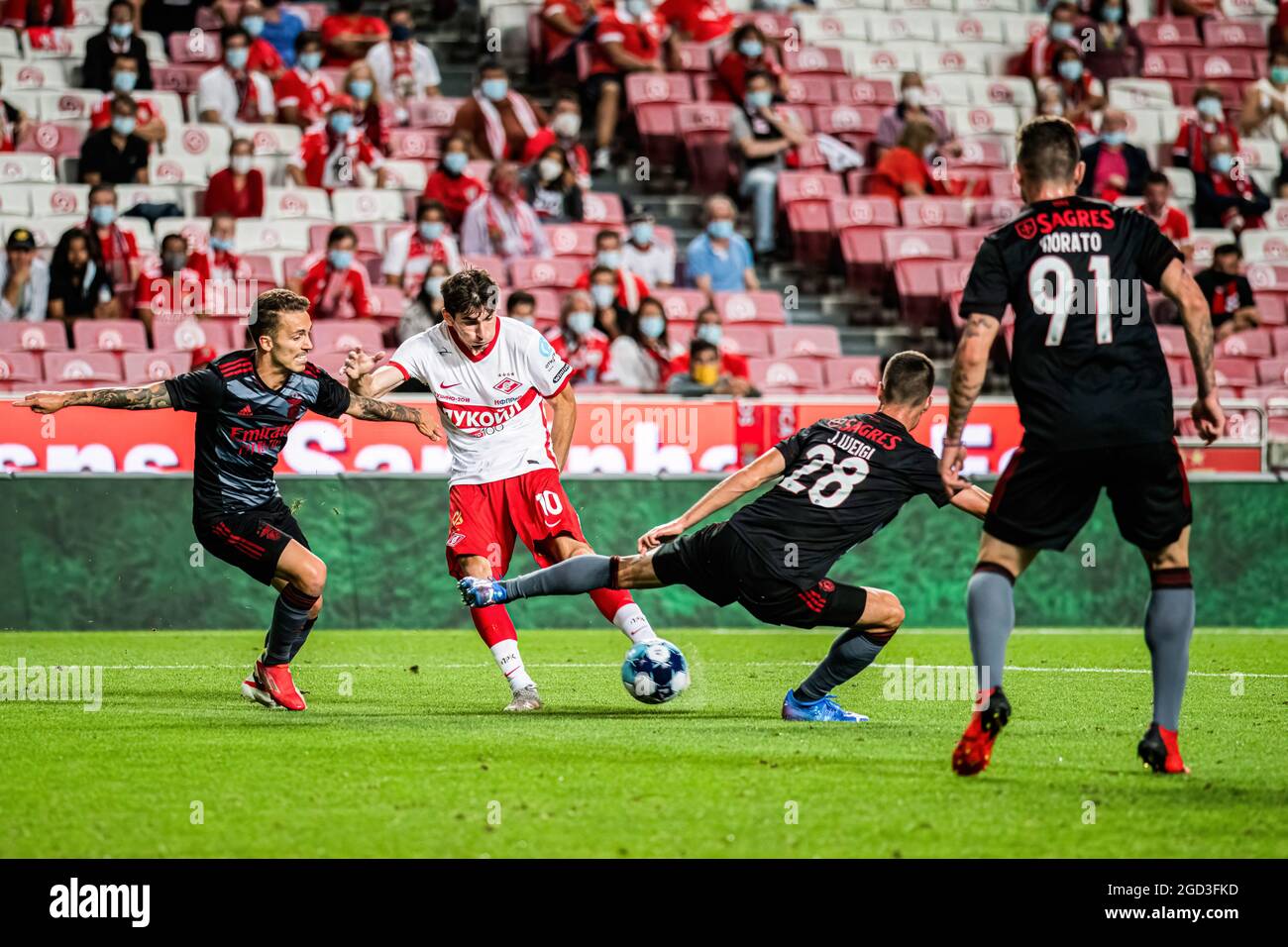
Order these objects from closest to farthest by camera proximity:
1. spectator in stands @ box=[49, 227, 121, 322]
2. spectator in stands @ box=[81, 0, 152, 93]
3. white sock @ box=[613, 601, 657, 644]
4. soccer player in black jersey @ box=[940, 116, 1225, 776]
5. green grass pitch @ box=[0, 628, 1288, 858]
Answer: green grass pitch @ box=[0, 628, 1288, 858], soccer player in black jersey @ box=[940, 116, 1225, 776], white sock @ box=[613, 601, 657, 644], spectator in stands @ box=[49, 227, 121, 322], spectator in stands @ box=[81, 0, 152, 93]

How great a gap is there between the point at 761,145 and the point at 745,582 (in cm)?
1185

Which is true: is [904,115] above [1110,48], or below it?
below

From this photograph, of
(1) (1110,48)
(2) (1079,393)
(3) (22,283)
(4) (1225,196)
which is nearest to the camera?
(2) (1079,393)

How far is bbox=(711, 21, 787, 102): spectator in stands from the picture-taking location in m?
19.2

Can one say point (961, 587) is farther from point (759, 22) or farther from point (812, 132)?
point (759, 22)

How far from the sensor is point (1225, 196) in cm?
2014

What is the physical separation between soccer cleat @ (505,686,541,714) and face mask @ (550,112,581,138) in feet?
36.8

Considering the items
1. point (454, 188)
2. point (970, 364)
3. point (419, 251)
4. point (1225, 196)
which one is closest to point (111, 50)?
point (454, 188)

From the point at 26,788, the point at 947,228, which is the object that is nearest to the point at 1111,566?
the point at 947,228

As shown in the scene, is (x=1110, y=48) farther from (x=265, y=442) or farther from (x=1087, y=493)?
(x=1087, y=493)

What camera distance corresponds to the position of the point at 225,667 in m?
10.9

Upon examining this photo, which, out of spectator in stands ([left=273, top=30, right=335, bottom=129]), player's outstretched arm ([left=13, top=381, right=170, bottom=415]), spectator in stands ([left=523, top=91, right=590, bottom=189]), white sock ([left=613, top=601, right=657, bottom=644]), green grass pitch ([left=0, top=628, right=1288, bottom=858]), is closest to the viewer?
→ green grass pitch ([left=0, top=628, right=1288, bottom=858])

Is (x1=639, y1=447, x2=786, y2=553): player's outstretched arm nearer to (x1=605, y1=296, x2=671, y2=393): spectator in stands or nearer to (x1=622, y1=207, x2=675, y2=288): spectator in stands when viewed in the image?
(x1=605, y1=296, x2=671, y2=393): spectator in stands

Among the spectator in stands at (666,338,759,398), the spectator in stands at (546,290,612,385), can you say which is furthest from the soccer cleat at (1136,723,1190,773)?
the spectator in stands at (546,290,612,385)
